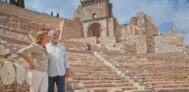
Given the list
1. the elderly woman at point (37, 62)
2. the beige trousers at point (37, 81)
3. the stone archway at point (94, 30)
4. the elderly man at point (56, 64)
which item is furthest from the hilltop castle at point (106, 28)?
the beige trousers at point (37, 81)

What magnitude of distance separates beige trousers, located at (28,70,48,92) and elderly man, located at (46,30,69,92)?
440mm

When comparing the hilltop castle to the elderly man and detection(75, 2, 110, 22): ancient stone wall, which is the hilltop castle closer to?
detection(75, 2, 110, 22): ancient stone wall

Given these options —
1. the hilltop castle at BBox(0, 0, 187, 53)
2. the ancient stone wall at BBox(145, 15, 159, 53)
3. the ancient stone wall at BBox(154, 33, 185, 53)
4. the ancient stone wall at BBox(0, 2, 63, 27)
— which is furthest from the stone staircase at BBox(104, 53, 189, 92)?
the ancient stone wall at BBox(0, 2, 63, 27)

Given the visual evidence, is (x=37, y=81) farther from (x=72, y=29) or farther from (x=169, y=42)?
(x=72, y=29)

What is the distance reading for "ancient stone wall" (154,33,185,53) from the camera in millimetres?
33594

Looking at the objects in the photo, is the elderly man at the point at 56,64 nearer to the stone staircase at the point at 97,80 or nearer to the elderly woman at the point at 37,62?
the elderly woman at the point at 37,62

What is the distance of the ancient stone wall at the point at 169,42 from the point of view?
33.6 m

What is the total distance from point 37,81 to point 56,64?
2.09 feet

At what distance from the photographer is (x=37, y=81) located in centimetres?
538

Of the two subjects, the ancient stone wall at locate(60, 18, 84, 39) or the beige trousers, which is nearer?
the beige trousers

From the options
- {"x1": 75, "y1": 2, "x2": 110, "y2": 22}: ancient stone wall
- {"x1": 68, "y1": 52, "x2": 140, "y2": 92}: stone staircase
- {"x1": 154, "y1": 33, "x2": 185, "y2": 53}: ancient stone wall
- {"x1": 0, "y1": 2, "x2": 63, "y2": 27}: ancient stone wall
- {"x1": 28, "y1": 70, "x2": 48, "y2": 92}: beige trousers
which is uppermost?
{"x1": 75, "y1": 2, "x2": 110, "y2": 22}: ancient stone wall

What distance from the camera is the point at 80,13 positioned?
1877 inches

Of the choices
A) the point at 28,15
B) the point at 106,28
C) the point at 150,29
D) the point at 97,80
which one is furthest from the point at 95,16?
the point at 97,80

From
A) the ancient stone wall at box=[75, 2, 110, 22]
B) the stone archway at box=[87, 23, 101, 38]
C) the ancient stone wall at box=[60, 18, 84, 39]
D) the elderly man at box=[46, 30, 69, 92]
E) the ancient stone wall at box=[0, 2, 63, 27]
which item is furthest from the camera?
the stone archway at box=[87, 23, 101, 38]
